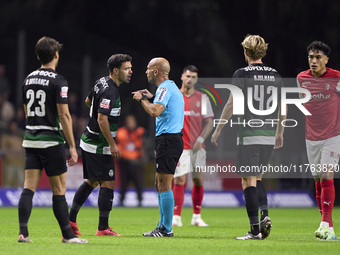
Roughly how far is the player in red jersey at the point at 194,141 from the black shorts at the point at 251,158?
3.08 meters

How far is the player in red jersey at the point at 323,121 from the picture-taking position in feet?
28.5

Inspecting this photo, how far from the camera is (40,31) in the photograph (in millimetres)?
23422

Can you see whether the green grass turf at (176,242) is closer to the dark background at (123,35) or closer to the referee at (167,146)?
the referee at (167,146)

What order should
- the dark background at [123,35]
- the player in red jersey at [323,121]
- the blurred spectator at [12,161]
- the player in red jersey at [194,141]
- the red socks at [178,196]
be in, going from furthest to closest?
the dark background at [123,35]
the blurred spectator at [12,161]
the player in red jersey at [194,141]
the red socks at [178,196]
the player in red jersey at [323,121]

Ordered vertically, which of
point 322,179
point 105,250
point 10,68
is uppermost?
point 10,68

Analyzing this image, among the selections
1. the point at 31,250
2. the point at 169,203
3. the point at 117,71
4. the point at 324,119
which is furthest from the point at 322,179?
the point at 31,250

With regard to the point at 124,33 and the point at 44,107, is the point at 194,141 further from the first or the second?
the point at 124,33

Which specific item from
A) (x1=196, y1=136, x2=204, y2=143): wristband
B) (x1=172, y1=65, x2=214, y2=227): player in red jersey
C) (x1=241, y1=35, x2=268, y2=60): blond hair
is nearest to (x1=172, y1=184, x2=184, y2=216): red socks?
(x1=172, y1=65, x2=214, y2=227): player in red jersey

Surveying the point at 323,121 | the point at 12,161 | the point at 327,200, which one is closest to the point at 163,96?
the point at 323,121

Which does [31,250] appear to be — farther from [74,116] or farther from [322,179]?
[74,116]

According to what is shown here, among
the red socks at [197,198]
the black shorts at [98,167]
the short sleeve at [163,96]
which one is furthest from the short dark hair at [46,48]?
the red socks at [197,198]

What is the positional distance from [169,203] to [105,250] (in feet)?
6.02

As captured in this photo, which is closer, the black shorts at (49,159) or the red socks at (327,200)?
the black shorts at (49,159)

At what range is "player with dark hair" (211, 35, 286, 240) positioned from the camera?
8078mm
